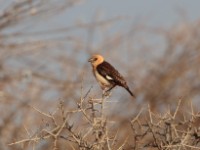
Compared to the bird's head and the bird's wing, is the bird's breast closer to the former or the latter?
the bird's wing

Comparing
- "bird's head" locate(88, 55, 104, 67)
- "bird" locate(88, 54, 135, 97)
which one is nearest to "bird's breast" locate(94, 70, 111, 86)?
"bird" locate(88, 54, 135, 97)

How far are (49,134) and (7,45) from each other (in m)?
4.82

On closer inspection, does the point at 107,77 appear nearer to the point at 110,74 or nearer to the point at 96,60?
the point at 110,74

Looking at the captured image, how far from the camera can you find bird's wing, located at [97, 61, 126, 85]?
6890mm

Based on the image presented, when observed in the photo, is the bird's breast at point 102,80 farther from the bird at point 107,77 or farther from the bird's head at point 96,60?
the bird's head at point 96,60

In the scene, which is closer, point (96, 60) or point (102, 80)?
point (102, 80)

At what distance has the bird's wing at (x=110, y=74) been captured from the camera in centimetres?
689

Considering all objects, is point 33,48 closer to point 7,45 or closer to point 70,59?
point 7,45

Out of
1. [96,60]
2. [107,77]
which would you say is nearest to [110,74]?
[107,77]

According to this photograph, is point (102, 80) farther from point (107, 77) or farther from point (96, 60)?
point (96, 60)

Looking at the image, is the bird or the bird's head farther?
the bird's head

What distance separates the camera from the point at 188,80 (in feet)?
49.7

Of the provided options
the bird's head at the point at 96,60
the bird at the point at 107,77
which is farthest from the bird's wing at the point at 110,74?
the bird's head at the point at 96,60

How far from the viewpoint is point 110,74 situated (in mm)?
6969
